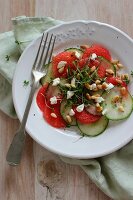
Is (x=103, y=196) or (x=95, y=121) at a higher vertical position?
(x=95, y=121)

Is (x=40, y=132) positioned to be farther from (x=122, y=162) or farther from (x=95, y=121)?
(x=122, y=162)

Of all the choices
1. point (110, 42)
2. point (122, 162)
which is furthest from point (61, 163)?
point (110, 42)

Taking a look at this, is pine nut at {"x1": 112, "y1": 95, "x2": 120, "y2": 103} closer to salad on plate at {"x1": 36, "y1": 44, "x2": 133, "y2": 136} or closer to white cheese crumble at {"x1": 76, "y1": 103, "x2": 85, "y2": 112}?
salad on plate at {"x1": 36, "y1": 44, "x2": 133, "y2": 136}

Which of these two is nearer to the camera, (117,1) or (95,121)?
(95,121)

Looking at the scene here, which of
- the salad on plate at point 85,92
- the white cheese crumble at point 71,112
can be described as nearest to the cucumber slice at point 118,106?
the salad on plate at point 85,92

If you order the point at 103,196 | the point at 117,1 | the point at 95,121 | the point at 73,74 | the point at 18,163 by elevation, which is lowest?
the point at 103,196

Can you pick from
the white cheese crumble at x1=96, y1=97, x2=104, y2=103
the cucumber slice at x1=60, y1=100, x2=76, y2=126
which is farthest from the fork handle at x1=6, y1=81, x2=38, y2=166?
the white cheese crumble at x1=96, y1=97, x2=104, y2=103

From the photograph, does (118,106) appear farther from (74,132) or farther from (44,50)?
(44,50)

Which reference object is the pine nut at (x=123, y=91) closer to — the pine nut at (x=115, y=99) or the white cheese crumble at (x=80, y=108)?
the pine nut at (x=115, y=99)
